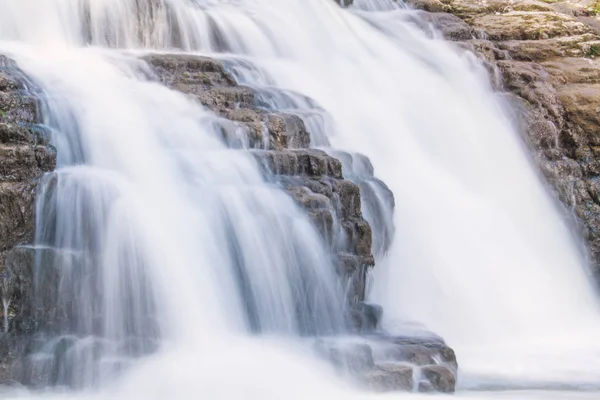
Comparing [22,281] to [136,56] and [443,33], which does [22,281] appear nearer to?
[136,56]

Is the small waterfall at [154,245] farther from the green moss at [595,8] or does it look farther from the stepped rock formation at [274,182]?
the green moss at [595,8]

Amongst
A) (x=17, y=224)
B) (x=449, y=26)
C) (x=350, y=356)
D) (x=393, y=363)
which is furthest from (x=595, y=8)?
(x=17, y=224)

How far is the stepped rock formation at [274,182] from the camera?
22.5ft

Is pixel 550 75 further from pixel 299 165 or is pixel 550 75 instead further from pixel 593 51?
pixel 299 165

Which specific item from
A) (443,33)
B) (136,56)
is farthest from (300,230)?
(443,33)

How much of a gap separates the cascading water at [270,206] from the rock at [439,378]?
89cm

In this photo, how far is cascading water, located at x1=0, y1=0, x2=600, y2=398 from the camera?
7.17m

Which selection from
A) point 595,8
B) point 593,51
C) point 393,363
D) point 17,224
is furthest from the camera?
point 595,8

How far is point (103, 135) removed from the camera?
8.55 metres

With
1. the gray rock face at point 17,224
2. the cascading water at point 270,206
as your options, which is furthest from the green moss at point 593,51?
the gray rock face at point 17,224

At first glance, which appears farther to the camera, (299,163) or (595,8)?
(595,8)

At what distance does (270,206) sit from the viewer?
820cm

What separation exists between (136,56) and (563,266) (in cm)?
672

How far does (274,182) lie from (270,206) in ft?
1.45
